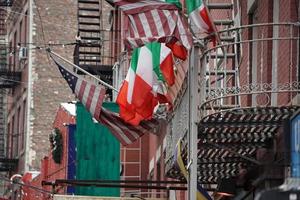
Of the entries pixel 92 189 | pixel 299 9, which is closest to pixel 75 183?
pixel 299 9

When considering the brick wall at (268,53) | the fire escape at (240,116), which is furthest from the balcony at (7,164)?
the fire escape at (240,116)

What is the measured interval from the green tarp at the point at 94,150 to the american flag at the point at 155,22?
1413cm

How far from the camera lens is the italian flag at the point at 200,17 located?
14.3m

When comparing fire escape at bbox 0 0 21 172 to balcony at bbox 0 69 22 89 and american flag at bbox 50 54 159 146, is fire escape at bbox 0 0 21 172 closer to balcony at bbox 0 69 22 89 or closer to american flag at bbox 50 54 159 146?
balcony at bbox 0 69 22 89

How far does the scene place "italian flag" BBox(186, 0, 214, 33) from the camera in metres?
14.3

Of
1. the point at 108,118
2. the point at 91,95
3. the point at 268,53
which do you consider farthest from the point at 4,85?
the point at 268,53

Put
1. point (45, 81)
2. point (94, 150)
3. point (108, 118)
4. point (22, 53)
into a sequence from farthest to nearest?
point (22, 53) → point (45, 81) → point (94, 150) → point (108, 118)

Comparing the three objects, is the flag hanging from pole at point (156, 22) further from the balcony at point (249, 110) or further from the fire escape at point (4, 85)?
the fire escape at point (4, 85)

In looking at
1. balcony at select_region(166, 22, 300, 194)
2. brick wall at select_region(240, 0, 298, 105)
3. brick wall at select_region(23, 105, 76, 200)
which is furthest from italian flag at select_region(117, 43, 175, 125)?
brick wall at select_region(23, 105, 76, 200)

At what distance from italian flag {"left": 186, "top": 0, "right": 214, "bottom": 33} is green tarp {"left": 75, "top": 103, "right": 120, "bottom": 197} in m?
14.6

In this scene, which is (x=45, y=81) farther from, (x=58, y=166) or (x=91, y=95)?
(x=91, y=95)

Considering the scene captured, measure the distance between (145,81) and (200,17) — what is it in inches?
129

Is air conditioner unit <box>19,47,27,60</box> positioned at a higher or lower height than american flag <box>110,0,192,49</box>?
higher

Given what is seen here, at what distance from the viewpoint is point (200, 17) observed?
47.1 ft
